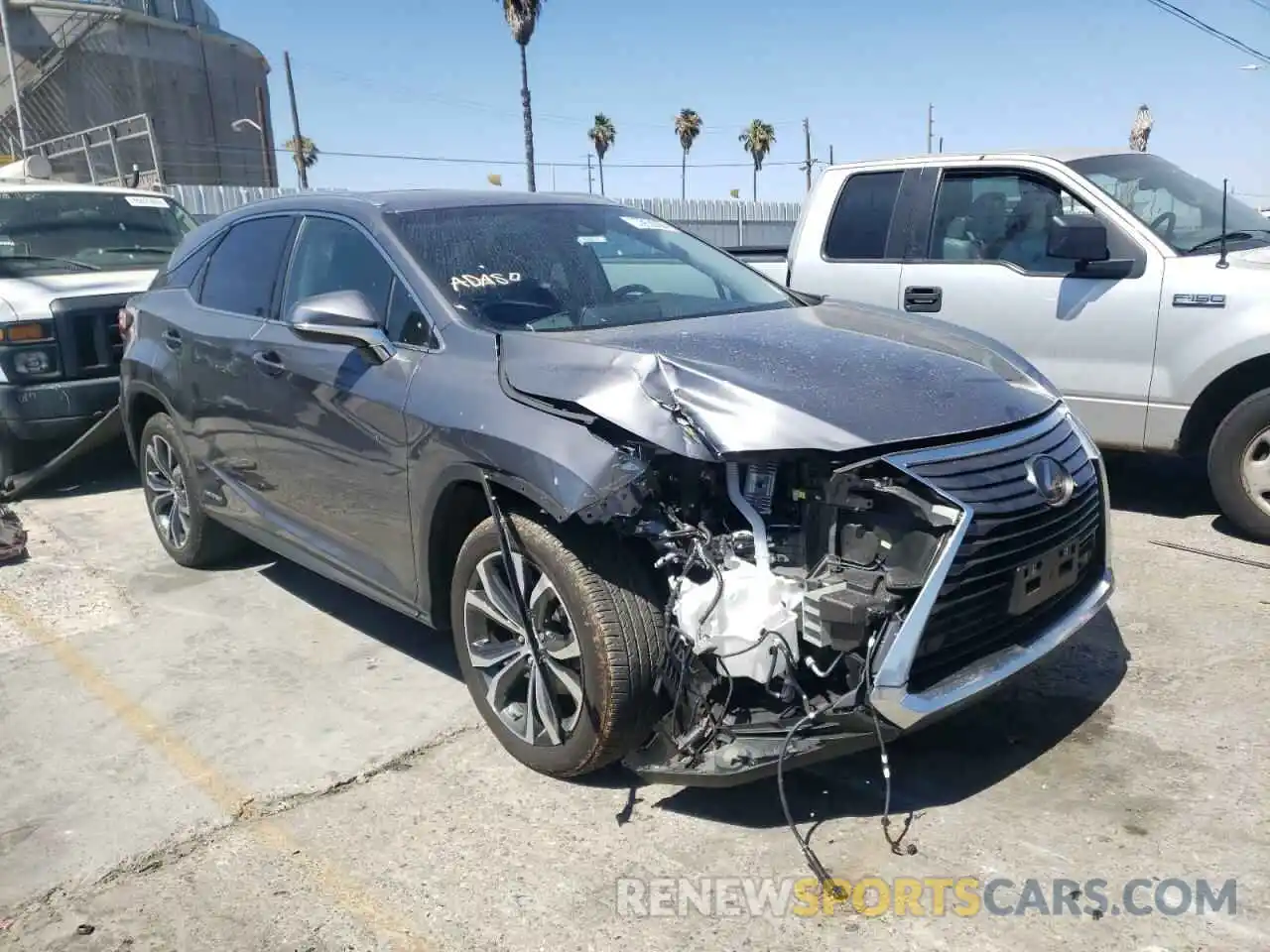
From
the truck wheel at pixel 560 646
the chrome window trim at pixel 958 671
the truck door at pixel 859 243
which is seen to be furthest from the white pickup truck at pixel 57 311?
the chrome window trim at pixel 958 671

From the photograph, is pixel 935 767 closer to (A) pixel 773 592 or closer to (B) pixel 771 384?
(A) pixel 773 592

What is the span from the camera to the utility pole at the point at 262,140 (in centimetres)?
3719

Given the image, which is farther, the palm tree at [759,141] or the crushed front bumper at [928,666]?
the palm tree at [759,141]

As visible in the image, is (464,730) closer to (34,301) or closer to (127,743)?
(127,743)

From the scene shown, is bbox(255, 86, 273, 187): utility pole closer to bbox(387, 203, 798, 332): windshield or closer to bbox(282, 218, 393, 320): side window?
bbox(282, 218, 393, 320): side window

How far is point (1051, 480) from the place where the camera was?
3.08m

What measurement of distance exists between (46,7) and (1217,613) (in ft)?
118

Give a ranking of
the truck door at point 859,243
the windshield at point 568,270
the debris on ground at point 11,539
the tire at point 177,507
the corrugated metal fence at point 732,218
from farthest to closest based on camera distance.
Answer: the corrugated metal fence at point 732,218 < the truck door at point 859,243 < the debris on ground at point 11,539 < the tire at point 177,507 < the windshield at point 568,270

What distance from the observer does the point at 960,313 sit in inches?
238

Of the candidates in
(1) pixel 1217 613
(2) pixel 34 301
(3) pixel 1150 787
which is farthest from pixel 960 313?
(2) pixel 34 301

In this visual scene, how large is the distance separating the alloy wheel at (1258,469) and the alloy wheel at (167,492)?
17.2 feet

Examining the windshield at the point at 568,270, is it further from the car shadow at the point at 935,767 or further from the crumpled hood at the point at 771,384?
the car shadow at the point at 935,767

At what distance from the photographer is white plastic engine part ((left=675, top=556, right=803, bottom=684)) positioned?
A: 2824mm

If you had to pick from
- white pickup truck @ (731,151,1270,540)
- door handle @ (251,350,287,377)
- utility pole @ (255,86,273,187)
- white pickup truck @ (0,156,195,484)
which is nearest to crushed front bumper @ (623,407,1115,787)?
door handle @ (251,350,287,377)
